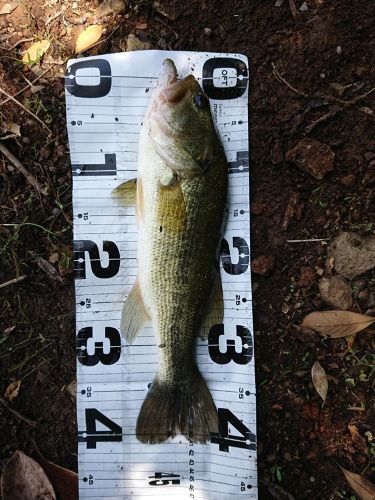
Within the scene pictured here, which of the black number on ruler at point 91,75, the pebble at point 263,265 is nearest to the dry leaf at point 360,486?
the pebble at point 263,265

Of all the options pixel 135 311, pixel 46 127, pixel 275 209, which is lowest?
pixel 135 311

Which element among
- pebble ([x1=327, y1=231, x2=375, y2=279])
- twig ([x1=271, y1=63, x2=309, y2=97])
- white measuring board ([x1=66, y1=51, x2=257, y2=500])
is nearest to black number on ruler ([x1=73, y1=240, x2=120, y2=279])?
white measuring board ([x1=66, y1=51, x2=257, y2=500])

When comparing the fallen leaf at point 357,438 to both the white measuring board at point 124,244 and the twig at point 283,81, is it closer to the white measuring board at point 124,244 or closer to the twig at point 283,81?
the white measuring board at point 124,244

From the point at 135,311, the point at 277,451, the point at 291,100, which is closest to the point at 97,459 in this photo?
the point at 135,311

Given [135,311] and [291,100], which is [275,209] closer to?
[291,100]

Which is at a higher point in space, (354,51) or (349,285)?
(354,51)

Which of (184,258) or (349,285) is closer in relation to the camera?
(184,258)
